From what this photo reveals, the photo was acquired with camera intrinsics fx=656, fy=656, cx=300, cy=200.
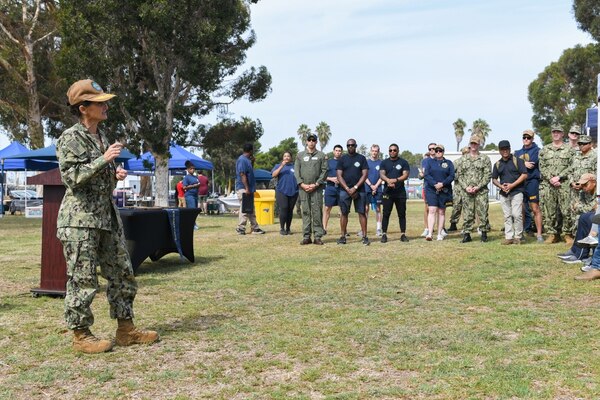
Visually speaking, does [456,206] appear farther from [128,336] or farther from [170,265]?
[128,336]

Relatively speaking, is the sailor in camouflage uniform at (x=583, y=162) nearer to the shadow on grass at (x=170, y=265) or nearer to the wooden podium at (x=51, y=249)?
the shadow on grass at (x=170, y=265)

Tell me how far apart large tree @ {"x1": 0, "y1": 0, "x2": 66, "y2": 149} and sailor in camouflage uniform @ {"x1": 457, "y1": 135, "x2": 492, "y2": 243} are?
27.0 metres

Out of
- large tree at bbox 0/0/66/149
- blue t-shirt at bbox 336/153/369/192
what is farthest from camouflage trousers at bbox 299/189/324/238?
large tree at bbox 0/0/66/149

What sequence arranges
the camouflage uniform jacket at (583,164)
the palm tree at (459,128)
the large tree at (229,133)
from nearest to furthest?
the camouflage uniform jacket at (583,164) < the large tree at (229,133) < the palm tree at (459,128)

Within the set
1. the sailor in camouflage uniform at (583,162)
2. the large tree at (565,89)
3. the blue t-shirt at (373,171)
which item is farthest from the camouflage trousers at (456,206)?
the large tree at (565,89)

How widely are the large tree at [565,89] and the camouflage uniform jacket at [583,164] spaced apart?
122ft

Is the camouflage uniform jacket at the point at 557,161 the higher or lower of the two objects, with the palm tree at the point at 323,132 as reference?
lower

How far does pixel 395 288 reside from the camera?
7.21 m

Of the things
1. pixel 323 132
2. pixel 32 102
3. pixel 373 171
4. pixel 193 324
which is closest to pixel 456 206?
pixel 373 171

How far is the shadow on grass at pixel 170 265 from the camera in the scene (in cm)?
898

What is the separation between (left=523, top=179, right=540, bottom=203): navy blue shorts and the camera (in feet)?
39.1

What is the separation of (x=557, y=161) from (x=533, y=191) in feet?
3.08

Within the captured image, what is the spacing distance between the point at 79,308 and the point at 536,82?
62187mm

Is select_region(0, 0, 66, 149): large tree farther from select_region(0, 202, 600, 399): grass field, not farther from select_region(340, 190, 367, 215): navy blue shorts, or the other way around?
select_region(0, 202, 600, 399): grass field
